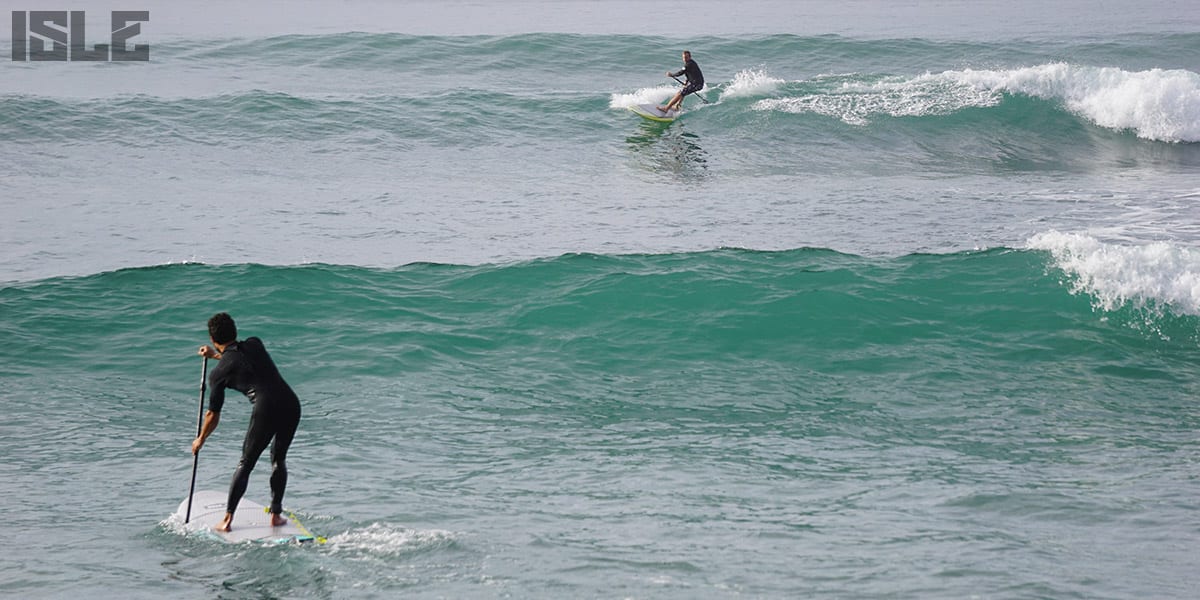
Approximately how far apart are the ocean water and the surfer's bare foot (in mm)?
127

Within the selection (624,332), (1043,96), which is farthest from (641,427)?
(1043,96)

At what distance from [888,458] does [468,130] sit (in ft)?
57.3

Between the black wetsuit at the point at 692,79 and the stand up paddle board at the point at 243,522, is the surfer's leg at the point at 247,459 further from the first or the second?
the black wetsuit at the point at 692,79

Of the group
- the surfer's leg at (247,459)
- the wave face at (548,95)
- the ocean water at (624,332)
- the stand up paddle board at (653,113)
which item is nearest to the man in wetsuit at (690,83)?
the stand up paddle board at (653,113)

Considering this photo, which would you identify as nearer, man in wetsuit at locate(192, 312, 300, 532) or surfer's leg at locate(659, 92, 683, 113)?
man in wetsuit at locate(192, 312, 300, 532)

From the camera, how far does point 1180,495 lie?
8.52m

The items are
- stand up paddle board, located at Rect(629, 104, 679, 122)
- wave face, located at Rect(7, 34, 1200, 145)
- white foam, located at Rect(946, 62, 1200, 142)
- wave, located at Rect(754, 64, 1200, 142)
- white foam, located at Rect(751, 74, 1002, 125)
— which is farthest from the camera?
white foam, located at Rect(751, 74, 1002, 125)

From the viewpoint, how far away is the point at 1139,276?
1361cm

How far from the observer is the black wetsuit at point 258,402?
309 inches

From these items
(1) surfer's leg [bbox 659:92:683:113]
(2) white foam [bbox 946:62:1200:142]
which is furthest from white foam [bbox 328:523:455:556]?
(2) white foam [bbox 946:62:1200:142]

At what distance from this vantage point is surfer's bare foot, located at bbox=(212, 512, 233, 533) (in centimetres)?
798

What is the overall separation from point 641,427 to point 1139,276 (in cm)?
686

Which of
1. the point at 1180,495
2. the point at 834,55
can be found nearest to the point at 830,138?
the point at 834,55

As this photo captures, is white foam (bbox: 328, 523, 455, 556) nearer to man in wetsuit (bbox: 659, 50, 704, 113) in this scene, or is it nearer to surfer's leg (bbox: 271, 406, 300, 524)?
surfer's leg (bbox: 271, 406, 300, 524)
